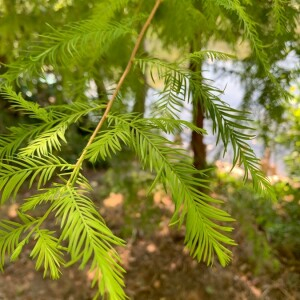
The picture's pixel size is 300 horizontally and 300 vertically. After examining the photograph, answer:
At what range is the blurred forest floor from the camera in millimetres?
2455

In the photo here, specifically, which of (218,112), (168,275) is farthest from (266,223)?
(218,112)

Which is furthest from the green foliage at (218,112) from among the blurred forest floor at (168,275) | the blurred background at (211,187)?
the blurred forest floor at (168,275)

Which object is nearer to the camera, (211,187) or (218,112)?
(218,112)

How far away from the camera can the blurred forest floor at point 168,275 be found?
2.46 metres

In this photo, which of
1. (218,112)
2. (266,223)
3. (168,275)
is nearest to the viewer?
(218,112)

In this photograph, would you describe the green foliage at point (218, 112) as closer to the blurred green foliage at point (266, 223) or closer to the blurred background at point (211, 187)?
the blurred background at point (211, 187)

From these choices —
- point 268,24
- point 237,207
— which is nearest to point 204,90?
point 268,24

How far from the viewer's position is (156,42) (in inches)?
70.7

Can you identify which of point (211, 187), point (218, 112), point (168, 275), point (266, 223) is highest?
point (218, 112)

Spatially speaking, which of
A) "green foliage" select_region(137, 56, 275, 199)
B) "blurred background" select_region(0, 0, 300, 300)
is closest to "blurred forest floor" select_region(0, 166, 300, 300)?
"blurred background" select_region(0, 0, 300, 300)

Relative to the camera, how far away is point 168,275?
101 inches

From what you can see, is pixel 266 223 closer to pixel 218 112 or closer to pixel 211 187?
pixel 211 187

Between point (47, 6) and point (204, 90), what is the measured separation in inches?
35.0

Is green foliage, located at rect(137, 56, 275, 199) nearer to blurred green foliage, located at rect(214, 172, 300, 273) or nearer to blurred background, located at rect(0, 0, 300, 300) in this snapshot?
blurred background, located at rect(0, 0, 300, 300)
